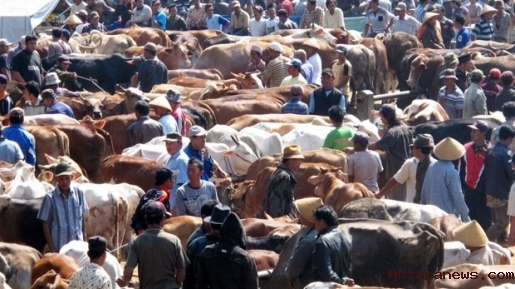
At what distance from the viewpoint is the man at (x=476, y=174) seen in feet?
52.0

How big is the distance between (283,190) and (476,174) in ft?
10.5

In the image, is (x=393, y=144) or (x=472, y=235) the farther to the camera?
(x=393, y=144)

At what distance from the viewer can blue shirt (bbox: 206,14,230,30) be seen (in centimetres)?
3216

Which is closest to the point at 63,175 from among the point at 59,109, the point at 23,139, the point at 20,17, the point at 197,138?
the point at 197,138

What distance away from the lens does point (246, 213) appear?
15695 mm

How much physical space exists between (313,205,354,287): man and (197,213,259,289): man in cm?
53

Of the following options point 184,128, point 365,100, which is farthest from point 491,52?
point 184,128

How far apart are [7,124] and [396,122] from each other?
511 centimetres

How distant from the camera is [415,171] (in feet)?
48.9

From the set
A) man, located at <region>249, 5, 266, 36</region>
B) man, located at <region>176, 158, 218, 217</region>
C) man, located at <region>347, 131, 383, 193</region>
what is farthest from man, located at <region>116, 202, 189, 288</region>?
man, located at <region>249, 5, 266, 36</region>

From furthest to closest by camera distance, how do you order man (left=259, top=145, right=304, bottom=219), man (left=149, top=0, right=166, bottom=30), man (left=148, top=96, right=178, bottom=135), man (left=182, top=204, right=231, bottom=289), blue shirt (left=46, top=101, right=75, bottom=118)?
1. man (left=149, top=0, right=166, bottom=30)
2. blue shirt (left=46, top=101, right=75, bottom=118)
3. man (left=148, top=96, right=178, bottom=135)
4. man (left=259, top=145, right=304, bottom=219)
5. man (left=182, top=204, right=231, bottom=289)

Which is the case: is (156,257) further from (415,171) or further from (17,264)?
(415,171)

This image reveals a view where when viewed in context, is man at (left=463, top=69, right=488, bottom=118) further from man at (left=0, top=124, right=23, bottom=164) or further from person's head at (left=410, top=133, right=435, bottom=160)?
man at (left=0, top=124, right=23, bottom=164)

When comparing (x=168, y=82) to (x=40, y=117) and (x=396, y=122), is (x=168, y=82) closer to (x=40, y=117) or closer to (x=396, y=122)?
(x=40, y=117)
